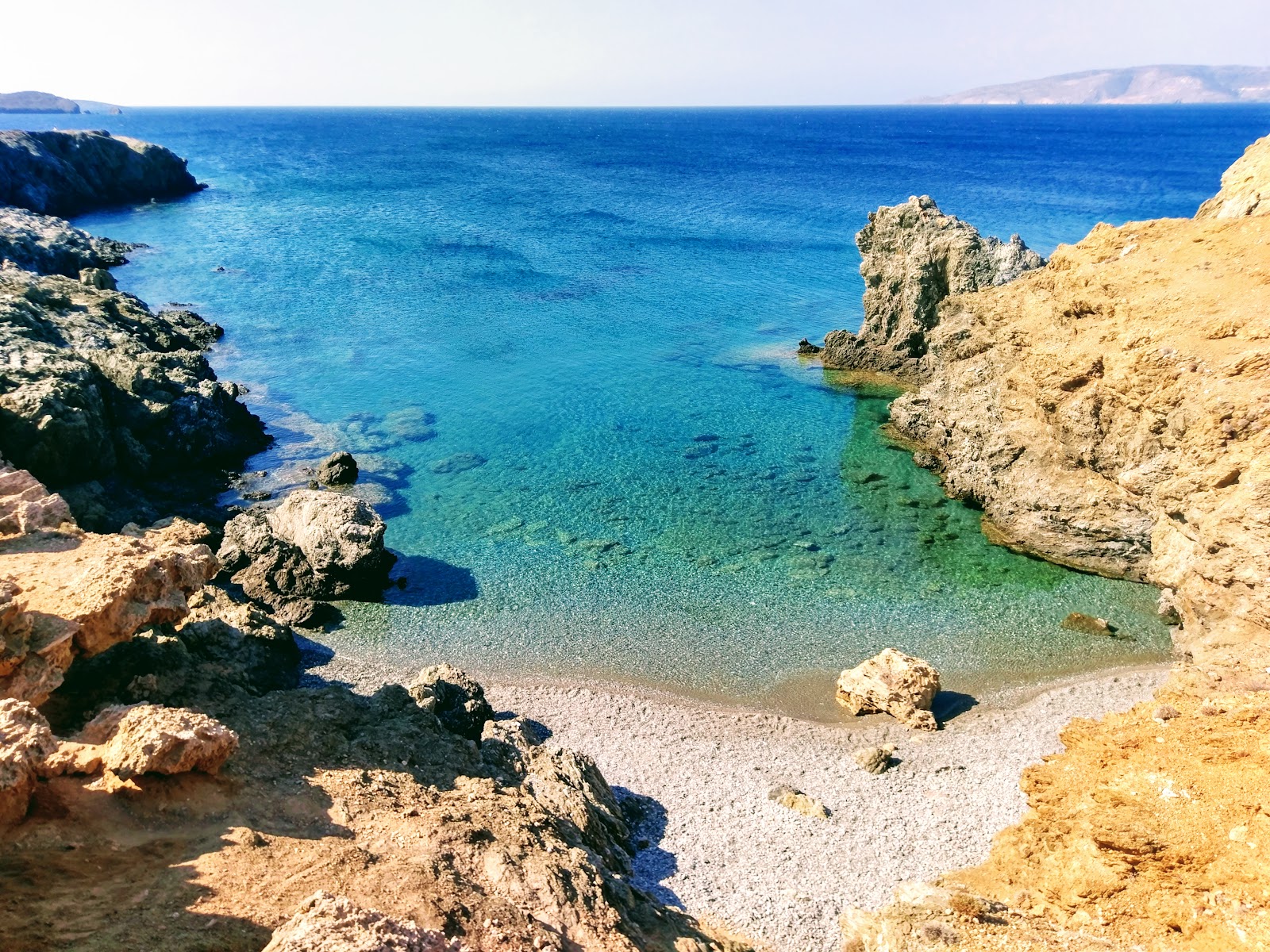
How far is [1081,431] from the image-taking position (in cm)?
2391

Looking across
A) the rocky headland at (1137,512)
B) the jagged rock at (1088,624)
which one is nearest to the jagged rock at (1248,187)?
the rocky headland at (1137,512)

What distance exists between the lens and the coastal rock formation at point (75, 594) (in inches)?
435

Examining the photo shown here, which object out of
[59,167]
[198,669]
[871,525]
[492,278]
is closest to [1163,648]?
[871,525]

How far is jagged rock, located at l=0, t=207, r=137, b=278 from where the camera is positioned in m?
48.4

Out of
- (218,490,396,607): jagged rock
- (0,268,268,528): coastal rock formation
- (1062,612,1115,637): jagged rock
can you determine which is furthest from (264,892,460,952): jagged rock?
(1062,612,1115,637): jagged rock

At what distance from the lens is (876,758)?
1775 cm

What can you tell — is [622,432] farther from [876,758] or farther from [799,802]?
[799,802]

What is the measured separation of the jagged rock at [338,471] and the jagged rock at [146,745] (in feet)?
64.2

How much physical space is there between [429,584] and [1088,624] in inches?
771

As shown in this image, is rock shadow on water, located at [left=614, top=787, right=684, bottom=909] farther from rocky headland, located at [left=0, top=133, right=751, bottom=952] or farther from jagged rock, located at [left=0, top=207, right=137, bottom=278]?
jagged rock, located at [left=0, top=207, right=137, bottom=278]

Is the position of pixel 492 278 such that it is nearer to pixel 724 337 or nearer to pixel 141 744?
pixel 724 337

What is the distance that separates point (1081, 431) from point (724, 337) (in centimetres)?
2705

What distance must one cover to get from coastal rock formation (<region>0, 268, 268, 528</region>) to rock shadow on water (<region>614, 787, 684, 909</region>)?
1759 cm

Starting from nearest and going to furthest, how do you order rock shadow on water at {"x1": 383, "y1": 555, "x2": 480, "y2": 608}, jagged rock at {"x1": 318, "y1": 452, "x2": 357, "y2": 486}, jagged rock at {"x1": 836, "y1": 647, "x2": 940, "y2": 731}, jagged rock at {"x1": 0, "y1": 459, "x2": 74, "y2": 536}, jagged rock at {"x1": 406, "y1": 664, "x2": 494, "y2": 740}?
jagged rock at {"x1": 0, "y1": 459, "x2": 74, "y2": 536}
jagged rock at {"x1": 406, "y1": 664, "x2": 494, "y2": 740}
jagged rock at {"x1": 836, "y1": 647, "x2": 940, "y2": 731}
rock shadow on water at {"x1": 383, "y1": 555, "x2": 480, "y2": 608}
jagged rock at {"x1": 318, "y1": 452, "x2": 357, "y2": 486}
